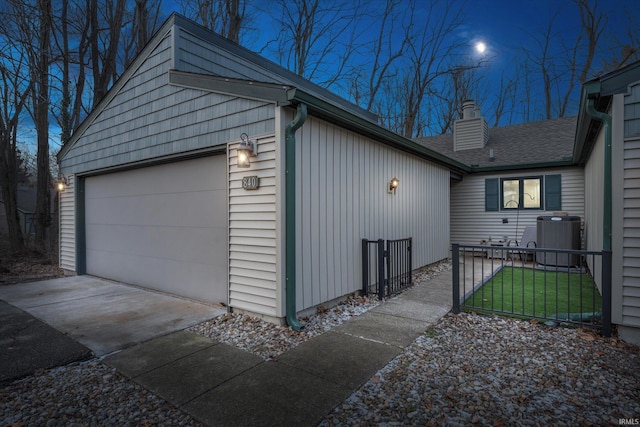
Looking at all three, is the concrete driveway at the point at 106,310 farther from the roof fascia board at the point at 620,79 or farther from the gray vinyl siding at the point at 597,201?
the gray vinyl siding at the point at 597,201

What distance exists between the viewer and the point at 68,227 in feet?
25.3

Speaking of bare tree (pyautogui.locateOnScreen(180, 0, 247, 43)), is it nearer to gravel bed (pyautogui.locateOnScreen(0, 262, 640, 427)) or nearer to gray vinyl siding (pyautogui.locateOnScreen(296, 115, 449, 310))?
gray vinyl siding (pyautogui.locateOnScreen(296, 115, 449, 310))

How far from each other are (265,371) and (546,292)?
191 inches

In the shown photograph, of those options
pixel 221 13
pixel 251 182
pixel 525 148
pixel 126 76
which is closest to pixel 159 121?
pixel 126 76

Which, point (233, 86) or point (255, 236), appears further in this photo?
point (233, 86)

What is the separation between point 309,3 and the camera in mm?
12047

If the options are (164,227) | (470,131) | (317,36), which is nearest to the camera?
(164,227)

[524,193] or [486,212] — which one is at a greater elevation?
[524,193]

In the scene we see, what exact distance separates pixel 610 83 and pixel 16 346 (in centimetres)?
679

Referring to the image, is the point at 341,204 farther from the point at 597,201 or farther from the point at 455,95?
the point at 455,95

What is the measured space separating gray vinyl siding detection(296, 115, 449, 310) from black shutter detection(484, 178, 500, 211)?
12.7 feet

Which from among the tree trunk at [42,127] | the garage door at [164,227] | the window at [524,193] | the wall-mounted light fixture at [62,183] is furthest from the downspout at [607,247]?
the tree trunk at [42,127]

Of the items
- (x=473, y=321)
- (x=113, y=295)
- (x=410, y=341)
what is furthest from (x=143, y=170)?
(x=473, y=321)

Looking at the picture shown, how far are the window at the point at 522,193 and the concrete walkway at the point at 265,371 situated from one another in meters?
6.90
